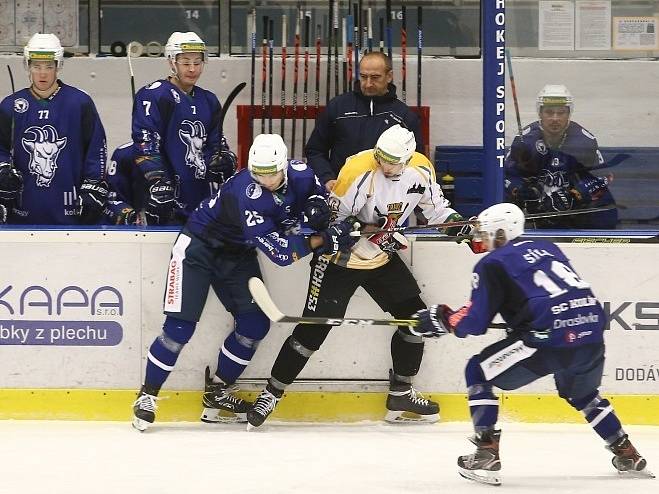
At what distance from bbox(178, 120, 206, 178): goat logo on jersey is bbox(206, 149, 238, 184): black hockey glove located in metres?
0.05

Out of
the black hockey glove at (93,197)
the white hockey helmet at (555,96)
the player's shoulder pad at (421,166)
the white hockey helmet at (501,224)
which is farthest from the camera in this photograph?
the white hockey helmet at (555,96)

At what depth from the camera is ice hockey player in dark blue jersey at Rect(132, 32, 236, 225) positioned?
5.69m

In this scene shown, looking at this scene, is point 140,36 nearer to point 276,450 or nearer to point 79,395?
point 79,395

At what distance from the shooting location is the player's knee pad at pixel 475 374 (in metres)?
4.60

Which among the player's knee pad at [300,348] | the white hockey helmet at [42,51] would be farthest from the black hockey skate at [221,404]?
the white hockey helmet at [42,51]

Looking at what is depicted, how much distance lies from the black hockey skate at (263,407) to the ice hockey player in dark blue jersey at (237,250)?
0.11 meters

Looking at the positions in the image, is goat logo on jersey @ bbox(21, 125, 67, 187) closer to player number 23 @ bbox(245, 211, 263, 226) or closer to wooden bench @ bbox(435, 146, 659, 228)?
player number 23 @ bbox(245, 211, 263, 226)

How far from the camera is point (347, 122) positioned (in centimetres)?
596

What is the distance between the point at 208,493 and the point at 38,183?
6.47 ft

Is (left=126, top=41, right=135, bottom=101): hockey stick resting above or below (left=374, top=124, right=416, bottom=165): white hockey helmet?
above

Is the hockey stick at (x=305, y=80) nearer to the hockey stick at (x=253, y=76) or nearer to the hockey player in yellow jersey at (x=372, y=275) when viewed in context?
the hockey stick at (x=253, y=76)

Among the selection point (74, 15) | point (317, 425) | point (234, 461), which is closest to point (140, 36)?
point (74, 15)

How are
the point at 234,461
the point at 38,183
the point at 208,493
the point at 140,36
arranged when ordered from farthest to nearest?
1. the point at 140,36
2. the point at 38,183
3. the point at 234,461
4. the point at 208,493

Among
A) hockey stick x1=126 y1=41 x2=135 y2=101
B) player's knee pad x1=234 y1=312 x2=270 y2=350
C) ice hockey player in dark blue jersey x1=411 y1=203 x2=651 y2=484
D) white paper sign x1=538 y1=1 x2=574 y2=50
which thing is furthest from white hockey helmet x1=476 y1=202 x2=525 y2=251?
hockey stick x1=126 y1=41 x2=135 y2=101
